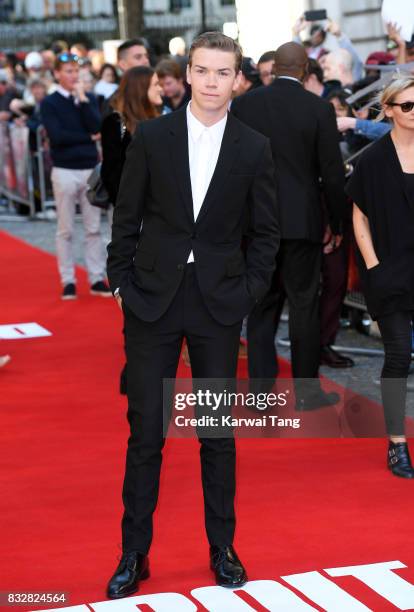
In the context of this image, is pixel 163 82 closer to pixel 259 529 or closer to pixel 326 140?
pixel 326 140

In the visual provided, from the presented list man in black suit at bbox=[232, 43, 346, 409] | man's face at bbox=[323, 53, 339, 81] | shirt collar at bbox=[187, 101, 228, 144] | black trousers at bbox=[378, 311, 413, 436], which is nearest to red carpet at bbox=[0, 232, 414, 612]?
black trousers at bbox=[378, 311, 413, 436]

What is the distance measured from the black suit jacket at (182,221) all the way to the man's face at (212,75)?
15 cm

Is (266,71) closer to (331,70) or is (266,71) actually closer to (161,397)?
(331,70)

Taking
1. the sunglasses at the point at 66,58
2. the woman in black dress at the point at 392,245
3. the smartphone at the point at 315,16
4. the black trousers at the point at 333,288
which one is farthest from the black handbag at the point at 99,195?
the smartphone at the point at 315,16

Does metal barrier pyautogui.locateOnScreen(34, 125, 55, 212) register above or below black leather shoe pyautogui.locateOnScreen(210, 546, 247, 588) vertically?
below

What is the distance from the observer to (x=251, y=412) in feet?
23.0

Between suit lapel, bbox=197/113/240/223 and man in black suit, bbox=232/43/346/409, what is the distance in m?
2.32

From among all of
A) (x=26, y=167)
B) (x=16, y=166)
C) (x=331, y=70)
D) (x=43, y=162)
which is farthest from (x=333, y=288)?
(x=16, y=166)

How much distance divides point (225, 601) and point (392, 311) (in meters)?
2.02

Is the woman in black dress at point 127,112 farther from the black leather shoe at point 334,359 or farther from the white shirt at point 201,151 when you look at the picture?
the white shirt at point 201,151

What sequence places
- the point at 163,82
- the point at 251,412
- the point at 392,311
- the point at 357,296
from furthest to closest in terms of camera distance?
the point at 163,82, the point at 357,296, the point at 251,412, the point at 392,311

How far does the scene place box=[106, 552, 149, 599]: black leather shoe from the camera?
4.57m

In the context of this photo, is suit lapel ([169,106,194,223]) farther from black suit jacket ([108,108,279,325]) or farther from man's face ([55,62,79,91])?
man's face ([55,62,79,91])

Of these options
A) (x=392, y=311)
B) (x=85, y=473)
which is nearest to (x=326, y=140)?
(x=392, y=311)
